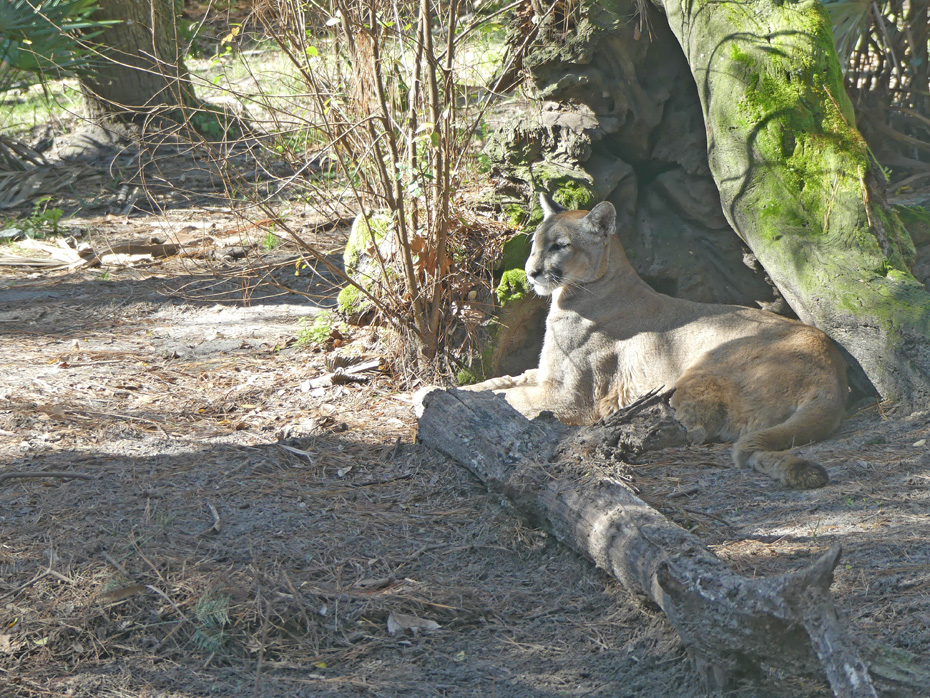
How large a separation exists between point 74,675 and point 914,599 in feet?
10.6

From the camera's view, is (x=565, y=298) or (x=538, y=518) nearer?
(x=538, y=518)

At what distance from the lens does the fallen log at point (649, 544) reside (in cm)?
263

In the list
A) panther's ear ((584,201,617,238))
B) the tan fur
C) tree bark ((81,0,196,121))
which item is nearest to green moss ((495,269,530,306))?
the tan fur

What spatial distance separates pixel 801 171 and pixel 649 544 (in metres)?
3.54

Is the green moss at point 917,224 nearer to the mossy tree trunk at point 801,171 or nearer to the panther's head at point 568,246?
the mossy tree trunk at point 801,171

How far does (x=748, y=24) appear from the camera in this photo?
19.5ft

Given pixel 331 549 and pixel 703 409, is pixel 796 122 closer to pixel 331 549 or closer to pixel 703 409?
pixel 703 409

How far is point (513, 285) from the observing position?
652 cm

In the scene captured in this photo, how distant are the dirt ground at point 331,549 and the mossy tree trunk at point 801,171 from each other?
2.59 ft

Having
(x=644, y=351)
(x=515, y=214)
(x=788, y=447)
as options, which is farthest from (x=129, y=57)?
(x=788, y=447)

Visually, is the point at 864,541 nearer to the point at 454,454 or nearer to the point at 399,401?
the point at 454,454

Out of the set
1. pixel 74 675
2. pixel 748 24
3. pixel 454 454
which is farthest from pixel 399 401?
pixel 748 24

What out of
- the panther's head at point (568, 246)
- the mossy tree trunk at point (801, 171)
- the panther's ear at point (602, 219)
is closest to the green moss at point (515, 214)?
the panther's head at point (568, 246)

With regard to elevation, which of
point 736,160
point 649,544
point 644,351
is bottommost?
point 649,544
